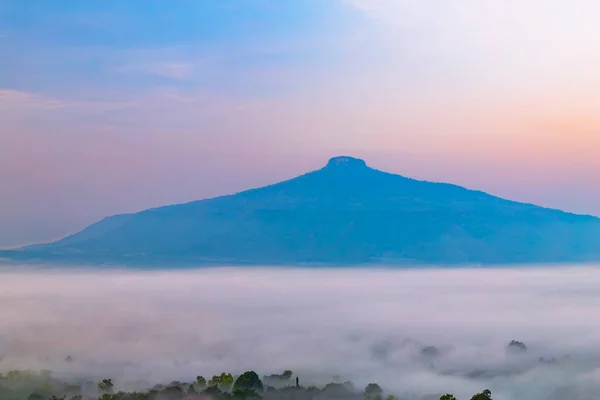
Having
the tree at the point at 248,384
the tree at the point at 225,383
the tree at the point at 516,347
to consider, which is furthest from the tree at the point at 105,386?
the tree at the point at 516,347

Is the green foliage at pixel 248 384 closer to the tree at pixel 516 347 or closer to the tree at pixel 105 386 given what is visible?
the tree at pixel 105 386

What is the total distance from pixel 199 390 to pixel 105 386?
1430 cm

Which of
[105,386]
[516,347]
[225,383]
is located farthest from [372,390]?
[516,347]

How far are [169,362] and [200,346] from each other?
93.1ft

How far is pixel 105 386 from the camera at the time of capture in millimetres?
94250

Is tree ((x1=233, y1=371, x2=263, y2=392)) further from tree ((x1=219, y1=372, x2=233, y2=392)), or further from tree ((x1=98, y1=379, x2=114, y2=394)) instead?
tree ((x1=98, y1=379, x2=114, y2=394))

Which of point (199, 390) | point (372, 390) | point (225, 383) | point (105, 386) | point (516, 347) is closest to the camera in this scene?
point (225, 383)

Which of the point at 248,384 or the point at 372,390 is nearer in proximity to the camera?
the point at 248,384

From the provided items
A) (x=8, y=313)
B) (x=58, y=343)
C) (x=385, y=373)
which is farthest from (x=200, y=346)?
(x=8, y=313)

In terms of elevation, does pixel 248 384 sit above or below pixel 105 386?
above

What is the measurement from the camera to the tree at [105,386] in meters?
92.6

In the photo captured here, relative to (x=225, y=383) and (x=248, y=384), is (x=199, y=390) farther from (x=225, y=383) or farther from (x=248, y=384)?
(x=248, y=384)

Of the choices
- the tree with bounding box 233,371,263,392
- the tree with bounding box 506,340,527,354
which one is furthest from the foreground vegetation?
the tree with bounding box 506,340,527,354

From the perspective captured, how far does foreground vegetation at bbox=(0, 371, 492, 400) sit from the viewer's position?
260 ft
